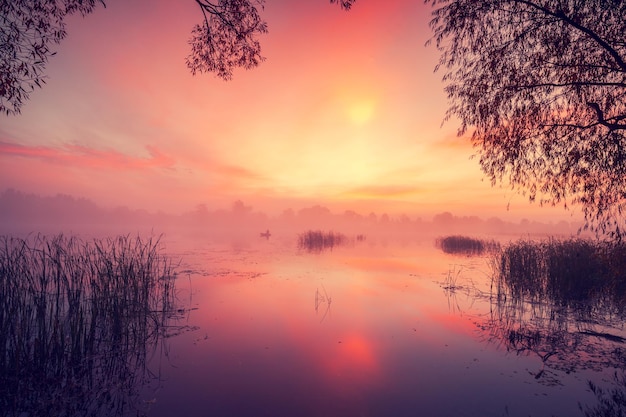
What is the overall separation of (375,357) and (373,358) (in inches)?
3.4

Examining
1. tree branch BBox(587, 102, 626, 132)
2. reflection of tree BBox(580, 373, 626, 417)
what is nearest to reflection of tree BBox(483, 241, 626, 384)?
reflection of tree BBox(580, 373, 626, 417)

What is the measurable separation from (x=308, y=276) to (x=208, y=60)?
46.3 ft

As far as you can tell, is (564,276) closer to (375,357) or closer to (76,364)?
(375,357)

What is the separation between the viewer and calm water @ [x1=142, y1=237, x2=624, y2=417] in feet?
18.1

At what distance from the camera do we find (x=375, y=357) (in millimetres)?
7738

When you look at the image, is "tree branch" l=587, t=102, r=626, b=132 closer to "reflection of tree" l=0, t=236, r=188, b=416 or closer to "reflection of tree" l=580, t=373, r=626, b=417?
"reflection of tree" l=580, t=373, r=626, b=417

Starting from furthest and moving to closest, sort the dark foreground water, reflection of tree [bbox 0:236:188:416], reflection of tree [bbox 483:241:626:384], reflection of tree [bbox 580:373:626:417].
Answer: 1. reflection of tree [bbox 483:241:626:384]
2. the dark foreground water
3. reflection of tree [bbox 580:373:626:417]
4. reflection of tree [bbox 0:236:188:416]

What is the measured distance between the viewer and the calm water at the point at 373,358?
18.1 feet

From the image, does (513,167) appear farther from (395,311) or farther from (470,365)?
(395,311)

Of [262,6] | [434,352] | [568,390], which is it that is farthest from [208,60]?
[568,390]

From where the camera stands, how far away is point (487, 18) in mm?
7574

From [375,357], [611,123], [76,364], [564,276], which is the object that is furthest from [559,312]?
[76,364]

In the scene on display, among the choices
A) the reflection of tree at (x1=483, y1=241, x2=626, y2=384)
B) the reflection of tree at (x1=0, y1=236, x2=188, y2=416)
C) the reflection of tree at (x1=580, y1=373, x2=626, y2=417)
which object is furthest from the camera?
the reflection of tree at (x1=483, y1=241, x2=626, y2=384)

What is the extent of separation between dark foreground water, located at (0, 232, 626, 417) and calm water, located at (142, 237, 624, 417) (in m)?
0.04
